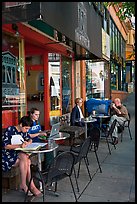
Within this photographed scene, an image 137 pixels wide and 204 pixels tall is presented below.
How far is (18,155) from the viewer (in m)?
4.41

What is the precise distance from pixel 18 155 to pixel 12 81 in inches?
94.5

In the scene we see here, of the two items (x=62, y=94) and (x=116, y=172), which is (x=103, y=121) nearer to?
(x=62, y=94)

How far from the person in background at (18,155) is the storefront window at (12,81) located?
160 centimetres

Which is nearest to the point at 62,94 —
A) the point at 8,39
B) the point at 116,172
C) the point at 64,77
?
the point at 64,77

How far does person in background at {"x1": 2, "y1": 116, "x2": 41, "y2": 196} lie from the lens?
4207 millimetres

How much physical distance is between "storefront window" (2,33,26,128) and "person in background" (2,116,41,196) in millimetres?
1604

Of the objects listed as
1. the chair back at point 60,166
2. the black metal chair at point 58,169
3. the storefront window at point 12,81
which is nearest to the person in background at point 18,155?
the black metal chair at point 58,169

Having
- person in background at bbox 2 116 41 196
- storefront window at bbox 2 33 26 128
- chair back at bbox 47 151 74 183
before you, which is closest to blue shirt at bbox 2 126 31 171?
person in background at bbox 2 116 41 196

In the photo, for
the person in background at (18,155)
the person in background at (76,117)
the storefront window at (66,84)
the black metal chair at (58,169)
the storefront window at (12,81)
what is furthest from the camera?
the storefront window at (66,84)

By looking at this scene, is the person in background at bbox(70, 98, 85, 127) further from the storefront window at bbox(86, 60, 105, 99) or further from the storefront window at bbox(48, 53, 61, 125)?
the storefront window at bbox(86, 60, 105, 99)

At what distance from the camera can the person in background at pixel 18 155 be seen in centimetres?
421

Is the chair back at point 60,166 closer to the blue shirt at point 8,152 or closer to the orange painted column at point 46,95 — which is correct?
the blue shirt at point 8,152

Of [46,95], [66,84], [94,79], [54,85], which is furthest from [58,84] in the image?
[94,79]

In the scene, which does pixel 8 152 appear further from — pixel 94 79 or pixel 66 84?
pixel 94 79
